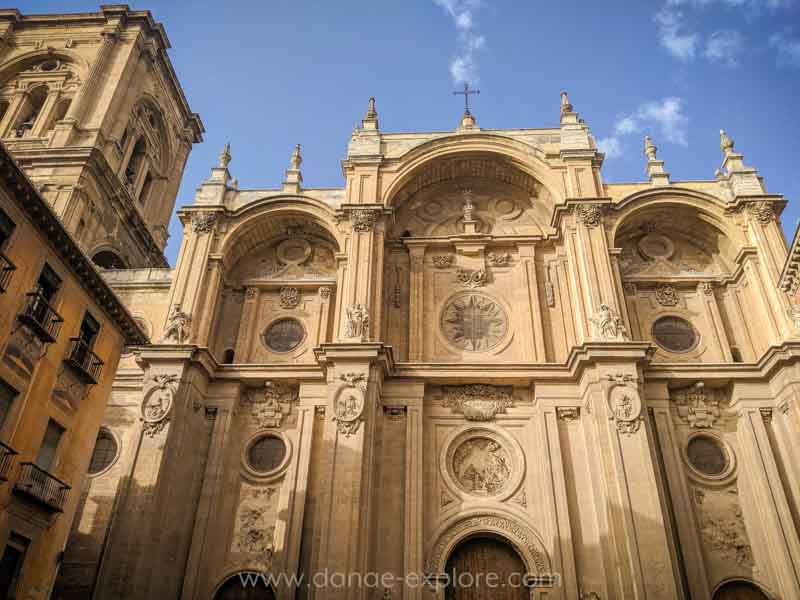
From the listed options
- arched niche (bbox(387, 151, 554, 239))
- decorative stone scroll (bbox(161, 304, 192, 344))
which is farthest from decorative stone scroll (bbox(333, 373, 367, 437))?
arched niche (bbox(387, 151, 554, 239))

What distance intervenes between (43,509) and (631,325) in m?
18.2

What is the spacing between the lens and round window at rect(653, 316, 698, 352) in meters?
22.1

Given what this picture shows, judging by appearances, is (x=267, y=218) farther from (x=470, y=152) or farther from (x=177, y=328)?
(x=470, y=152)

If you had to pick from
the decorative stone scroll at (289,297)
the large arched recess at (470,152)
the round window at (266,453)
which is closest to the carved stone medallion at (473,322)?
the large arched recess at (470,152)

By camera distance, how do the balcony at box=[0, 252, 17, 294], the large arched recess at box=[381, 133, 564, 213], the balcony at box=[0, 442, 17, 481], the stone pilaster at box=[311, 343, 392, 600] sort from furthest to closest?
1. the large arched recess at box=[381, 133, 564, 213]
2. the stone pilaster at box=[311, 343, 392, 600]
3. the balcony at box=[0, 252, 17, 294]
4. the balcony at box=[0, 442, 17, 481]

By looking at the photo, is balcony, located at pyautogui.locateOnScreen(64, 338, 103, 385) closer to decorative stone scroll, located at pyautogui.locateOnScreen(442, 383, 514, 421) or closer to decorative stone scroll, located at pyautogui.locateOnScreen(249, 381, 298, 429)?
decorative stone scroll, located at pyautogui.locateOnScreen(249, 381, 298, 429)

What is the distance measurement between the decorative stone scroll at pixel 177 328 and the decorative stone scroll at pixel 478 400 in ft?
28.8

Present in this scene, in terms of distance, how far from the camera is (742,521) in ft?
60.5

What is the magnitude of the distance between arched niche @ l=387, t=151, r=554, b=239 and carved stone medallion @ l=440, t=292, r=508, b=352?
3.13m

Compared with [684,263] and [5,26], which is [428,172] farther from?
[5,26]

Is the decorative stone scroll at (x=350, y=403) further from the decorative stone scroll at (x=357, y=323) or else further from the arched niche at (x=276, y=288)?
the arched niche at (x=276, y=288)

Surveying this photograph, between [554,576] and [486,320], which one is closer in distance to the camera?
[554,576]

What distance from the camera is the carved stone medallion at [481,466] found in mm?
19516

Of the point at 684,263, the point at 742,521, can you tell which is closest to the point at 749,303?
the point at 684,263
